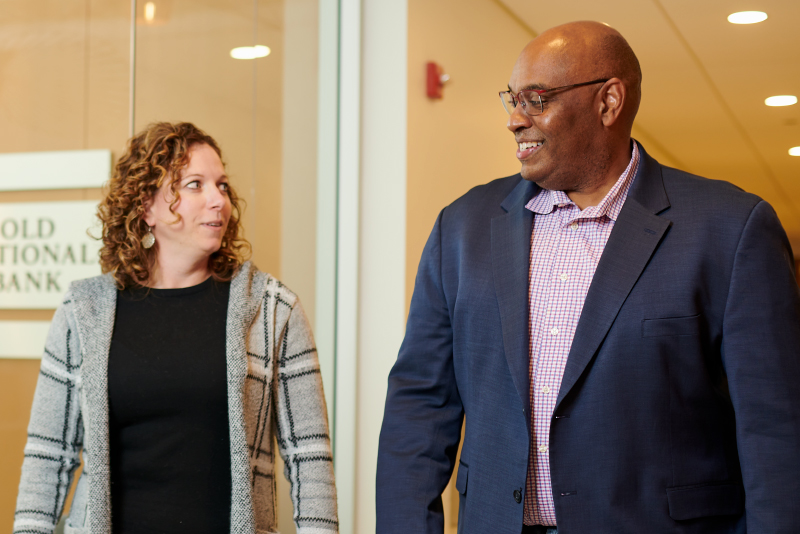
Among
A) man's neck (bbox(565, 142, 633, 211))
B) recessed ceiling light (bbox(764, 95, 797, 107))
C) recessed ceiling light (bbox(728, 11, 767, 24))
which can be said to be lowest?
man's neck (bbox(565, 142, 633, 211))

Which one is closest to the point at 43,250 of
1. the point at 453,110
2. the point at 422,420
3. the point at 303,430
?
the point at 303,430

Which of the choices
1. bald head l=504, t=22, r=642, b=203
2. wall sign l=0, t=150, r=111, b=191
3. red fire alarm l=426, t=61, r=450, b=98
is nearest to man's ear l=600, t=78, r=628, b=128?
bald head l=504, t=22, r=642, b=203

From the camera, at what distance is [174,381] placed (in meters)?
1.72

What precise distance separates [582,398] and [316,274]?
2.26 meters

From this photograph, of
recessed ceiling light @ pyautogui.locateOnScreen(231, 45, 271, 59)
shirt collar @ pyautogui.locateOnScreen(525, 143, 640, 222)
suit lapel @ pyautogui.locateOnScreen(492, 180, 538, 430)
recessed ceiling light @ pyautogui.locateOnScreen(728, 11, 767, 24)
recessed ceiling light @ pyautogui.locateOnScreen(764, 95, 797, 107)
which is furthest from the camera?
recessed ceiling light @ pyautogui.locateOnScreen(764, 95, 797, 107)

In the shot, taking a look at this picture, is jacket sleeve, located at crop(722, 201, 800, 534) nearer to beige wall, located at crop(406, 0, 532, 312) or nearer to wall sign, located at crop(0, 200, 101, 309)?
wall sign, located at crop(0, 200, 101, 309)

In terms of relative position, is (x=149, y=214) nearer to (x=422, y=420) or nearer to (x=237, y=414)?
(x=237, y=414)

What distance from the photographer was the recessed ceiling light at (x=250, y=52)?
2.96m

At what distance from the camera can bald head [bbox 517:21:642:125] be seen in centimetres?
151

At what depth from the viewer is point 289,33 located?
10.9 ft

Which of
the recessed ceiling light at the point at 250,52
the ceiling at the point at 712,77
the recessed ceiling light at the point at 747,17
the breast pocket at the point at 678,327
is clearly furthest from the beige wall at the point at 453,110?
the breast pocket at the point at 678,327

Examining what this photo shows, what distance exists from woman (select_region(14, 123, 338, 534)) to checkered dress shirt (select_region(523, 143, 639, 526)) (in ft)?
1.95

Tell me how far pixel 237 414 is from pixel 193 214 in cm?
49

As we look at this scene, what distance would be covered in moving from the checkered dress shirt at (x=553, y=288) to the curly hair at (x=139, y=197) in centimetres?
80
